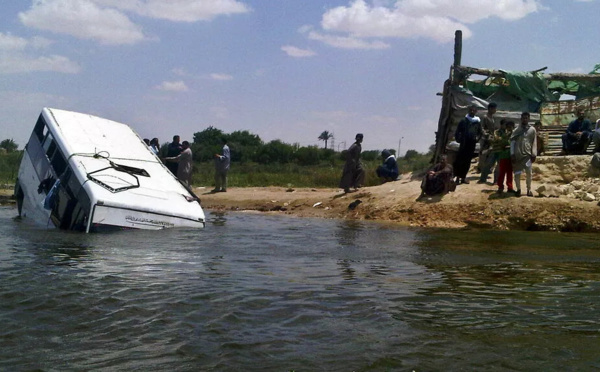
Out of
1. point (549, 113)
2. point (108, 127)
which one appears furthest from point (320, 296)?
point (549, 113)

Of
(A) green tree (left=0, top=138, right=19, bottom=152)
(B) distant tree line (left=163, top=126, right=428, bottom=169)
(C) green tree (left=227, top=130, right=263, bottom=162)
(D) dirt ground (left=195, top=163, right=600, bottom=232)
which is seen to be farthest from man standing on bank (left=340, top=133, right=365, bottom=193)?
(A) green tree (left=0, top=138, right=19, bottom=152)

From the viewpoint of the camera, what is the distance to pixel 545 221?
1195 centimetres

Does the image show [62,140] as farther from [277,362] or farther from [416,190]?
[277,362]

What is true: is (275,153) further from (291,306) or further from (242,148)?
(291,306)

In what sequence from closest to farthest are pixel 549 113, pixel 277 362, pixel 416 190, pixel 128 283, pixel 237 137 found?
pixel 277 362
pixel 128 283
pixel 416 190
pixel 549 113
pixel 237 137

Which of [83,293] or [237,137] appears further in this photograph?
[237,137]

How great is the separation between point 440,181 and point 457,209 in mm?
957

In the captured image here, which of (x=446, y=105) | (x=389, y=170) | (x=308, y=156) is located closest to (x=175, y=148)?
(x=389, y=170)

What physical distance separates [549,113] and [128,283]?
13724mm

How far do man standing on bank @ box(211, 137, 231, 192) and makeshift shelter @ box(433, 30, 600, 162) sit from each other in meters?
6.42

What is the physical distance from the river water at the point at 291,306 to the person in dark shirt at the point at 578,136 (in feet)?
19.0

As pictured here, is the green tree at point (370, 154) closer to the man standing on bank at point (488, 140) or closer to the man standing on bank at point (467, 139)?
the man standing on bank at point (488, 140)

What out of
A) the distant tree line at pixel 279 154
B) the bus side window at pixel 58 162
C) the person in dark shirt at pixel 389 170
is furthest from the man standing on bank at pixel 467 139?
the distant tree line at pixel 279 154

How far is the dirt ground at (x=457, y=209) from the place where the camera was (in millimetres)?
11984
